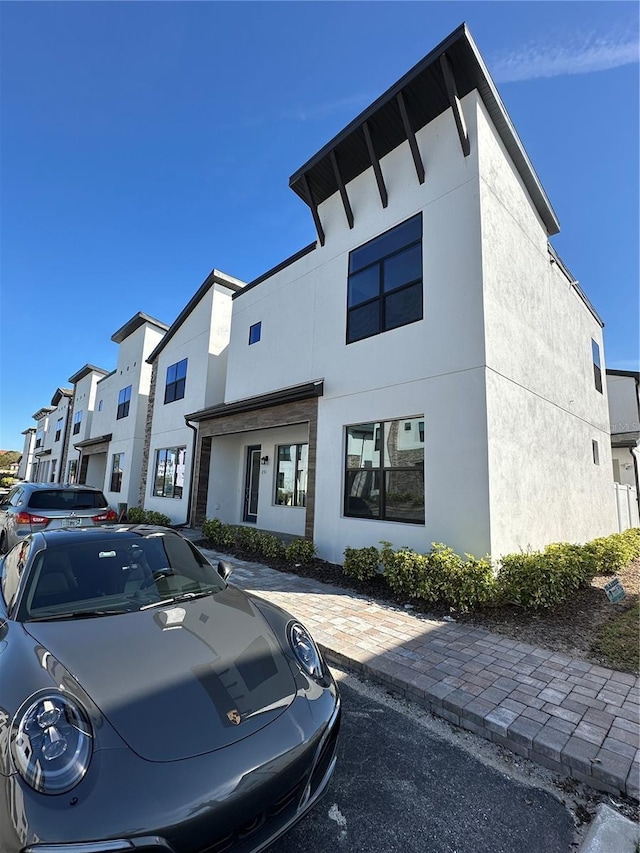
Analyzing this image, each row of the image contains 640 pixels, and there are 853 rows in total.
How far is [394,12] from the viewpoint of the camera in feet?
22.4

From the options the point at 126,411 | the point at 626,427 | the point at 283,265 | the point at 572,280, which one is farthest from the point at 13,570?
the point at 626,427

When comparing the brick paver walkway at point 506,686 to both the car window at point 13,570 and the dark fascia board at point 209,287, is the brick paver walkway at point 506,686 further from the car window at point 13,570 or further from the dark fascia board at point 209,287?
the dark fascia board at point 209,287

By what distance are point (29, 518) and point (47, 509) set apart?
0.38 m

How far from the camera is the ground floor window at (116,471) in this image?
60.8ft

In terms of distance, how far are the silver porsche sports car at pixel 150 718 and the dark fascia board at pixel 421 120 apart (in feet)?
28.9

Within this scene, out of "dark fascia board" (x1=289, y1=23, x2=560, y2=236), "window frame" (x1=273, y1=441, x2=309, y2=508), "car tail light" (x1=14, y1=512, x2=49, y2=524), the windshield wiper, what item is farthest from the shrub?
"dark fascia board" (x1=289, y1=23, x2=560, y2=236)

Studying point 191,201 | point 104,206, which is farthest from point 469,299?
point 104,206

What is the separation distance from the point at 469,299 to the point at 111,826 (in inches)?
276

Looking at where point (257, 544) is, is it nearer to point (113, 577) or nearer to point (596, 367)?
point (113, 577)

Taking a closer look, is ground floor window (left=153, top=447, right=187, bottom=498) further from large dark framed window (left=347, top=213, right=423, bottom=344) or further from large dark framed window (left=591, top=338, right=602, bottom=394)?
large dark framed window (left=591, top=338, right=602, bottom=394)

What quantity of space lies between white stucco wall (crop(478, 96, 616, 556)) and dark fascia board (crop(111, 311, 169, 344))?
1670cm

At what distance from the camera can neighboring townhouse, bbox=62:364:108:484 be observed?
26.0 metres

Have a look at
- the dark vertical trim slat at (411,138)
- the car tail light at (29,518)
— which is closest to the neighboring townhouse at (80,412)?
the car tail light at (29,518)

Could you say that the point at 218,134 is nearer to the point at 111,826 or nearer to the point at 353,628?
the point at 353,628
